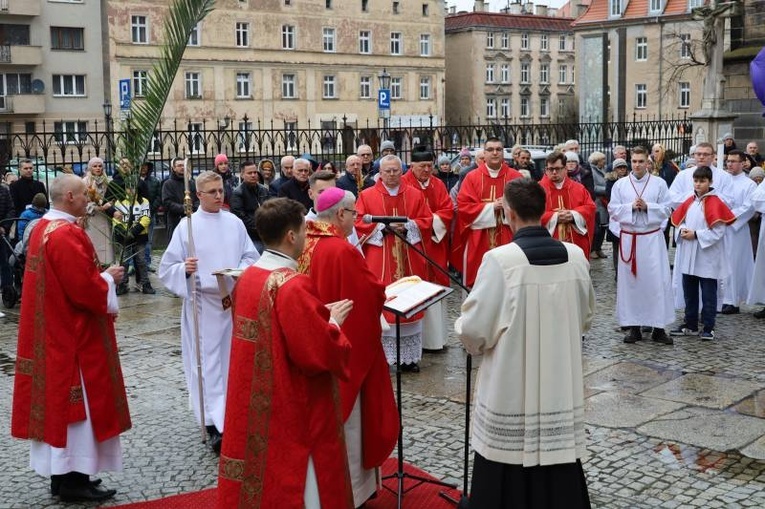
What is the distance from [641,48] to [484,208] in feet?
161

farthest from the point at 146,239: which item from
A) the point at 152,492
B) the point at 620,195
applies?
the point at 152,492

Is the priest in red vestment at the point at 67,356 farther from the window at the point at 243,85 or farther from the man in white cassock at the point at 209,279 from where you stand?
the window at the point at 243,85

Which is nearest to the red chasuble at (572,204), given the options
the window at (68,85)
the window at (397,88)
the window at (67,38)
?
the window at (68,85)

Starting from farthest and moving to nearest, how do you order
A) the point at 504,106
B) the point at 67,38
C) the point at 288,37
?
the point at 504,106, the point at 288,37, the point at 67,38

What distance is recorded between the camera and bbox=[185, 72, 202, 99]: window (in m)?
A: 49.2

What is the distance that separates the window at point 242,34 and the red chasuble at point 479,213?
4378 cm

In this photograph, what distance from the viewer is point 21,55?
4522 cm

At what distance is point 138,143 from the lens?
23.0ft

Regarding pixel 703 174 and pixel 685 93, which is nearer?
pixel 703 174

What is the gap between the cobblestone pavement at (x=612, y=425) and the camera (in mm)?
6130

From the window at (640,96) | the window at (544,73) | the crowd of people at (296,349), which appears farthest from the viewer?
the window at (544,73)

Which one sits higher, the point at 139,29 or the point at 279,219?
the point at 139,29

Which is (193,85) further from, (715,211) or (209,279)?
(209,279)

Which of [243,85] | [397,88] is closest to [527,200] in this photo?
[243,85]
